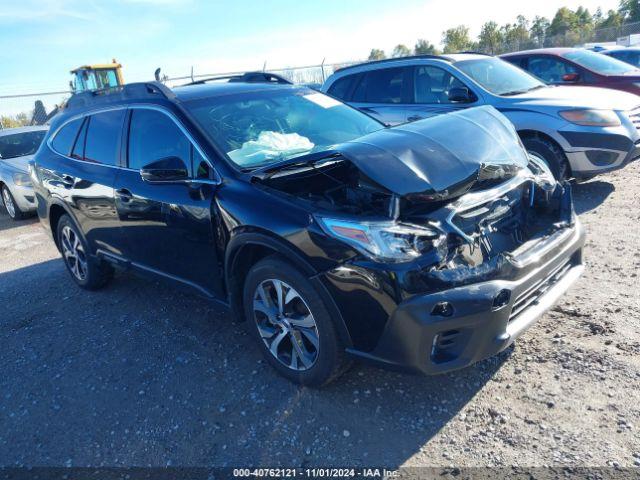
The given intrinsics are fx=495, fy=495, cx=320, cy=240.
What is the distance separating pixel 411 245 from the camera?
249 cm

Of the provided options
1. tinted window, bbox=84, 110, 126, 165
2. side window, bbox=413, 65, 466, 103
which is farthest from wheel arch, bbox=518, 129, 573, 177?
tinted window, bbox=84, 110, 126, 165

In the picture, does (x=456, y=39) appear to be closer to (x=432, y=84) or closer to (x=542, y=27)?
(x=542, y=27)

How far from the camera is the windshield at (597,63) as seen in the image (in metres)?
8.67

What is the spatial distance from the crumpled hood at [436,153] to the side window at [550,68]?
6.52 m

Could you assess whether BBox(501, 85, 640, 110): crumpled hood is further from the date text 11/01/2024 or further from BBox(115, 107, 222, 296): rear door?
the date text 11/01/2024

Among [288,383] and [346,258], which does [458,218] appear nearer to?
[346,258]

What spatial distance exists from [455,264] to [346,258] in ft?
1.82

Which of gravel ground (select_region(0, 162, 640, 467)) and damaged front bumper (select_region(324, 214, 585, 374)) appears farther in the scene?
gravel ground (select_region(0, 162, 640, 467))

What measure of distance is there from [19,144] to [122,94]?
730cm

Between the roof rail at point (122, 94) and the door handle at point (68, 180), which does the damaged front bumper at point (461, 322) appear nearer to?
the roof rail at point (122, 94)

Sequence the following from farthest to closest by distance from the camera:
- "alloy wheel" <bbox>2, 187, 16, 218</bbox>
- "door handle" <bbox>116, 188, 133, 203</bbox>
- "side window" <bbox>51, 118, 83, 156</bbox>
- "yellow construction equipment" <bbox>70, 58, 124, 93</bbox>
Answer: "yellow construction equipment" <bbox>70, 58, 124, 93</bbox>, "alloy wheel" <bbox>2, 187, 16, 218</bbox>, "side window" <bbox>51, 118, 83, 156</bbox>, "door handle" <bbox>116, 188, 133, 203</bbox>

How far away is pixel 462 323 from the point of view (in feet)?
7.88

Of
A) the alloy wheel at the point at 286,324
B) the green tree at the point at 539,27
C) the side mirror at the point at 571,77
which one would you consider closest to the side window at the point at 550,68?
the side mirror at the point at 571,77

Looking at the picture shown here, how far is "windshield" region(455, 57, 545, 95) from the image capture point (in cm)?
671
